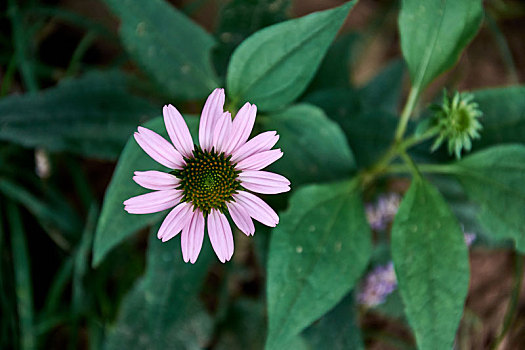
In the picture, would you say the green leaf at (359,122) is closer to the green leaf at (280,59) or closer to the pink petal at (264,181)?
the green leaf at (280,59)

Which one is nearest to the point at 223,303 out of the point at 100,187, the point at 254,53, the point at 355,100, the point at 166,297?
the point at 166,297

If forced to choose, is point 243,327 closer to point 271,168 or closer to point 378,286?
point 378,286

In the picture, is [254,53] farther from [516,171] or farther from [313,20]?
[516,171]

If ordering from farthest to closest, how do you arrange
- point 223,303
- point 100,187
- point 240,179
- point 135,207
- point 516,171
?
point 100,187
point 223,303
point 516,171
point 240,179
point 135,207

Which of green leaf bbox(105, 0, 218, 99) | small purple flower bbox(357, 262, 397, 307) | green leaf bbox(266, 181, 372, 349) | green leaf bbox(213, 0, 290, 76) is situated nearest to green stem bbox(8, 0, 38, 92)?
green leaf bbox(105, 0, 218, 99)

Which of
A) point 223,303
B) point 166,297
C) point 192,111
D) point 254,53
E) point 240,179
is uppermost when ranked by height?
point 254,53

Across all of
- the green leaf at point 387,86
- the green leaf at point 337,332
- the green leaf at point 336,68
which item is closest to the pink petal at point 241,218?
the green leaf at point 337,332

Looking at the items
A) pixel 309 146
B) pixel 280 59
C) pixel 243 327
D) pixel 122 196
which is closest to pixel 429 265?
pixel 309 146
